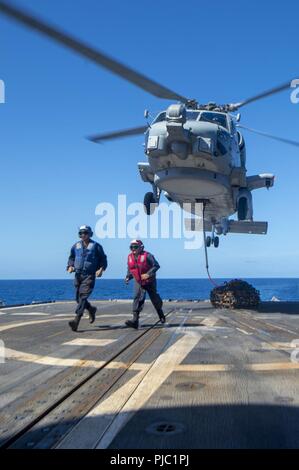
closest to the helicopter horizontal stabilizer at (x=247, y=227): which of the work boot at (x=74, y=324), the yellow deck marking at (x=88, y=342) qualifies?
the work boot at (x=74, y=324)

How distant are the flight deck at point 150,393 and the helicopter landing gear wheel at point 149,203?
10570 mm

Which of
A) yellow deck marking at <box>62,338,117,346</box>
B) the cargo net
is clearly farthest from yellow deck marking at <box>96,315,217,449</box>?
the cargo net

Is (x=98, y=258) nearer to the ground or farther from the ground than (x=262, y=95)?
nearer to the ground

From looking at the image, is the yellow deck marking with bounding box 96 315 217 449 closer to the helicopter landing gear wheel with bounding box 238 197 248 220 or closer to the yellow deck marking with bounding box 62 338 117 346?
the yellow deck marking with bounding box 62 338 117 346

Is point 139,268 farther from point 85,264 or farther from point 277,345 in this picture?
point 277,345

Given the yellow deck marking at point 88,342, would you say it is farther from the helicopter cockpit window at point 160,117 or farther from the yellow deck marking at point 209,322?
the helicopter cockpit window at point 160,117

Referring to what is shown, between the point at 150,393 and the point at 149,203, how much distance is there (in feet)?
46.3

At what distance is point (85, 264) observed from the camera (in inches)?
370

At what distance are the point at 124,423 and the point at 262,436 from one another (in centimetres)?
99

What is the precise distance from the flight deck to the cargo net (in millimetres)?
9819

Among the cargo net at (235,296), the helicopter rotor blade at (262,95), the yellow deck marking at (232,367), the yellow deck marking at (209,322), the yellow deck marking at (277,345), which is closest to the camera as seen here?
the yellow deck marking at (232,367)

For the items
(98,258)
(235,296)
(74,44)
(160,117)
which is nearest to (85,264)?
(98,258)

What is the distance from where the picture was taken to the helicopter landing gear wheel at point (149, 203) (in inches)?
704
